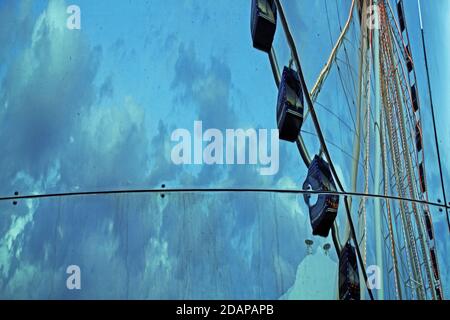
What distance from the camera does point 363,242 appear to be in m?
3.81

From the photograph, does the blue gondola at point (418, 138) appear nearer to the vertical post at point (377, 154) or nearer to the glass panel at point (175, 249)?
the vertical post at point (377, 154)

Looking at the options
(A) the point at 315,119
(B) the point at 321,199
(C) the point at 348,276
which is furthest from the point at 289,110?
(C) the point at 348,276

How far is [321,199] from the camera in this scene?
380cm

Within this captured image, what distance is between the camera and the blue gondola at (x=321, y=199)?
375 centimetres

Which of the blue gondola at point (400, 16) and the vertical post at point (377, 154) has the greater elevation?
the blue gondola at point (400, 16)

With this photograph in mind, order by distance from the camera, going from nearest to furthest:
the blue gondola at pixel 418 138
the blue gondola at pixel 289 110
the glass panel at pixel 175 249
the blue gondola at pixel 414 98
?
the glass panel at pixel 175 249 < the blue gondola at pixel 289 110 < the blue gondola at pixel 418 138 < the blue gondola at pixel 414 98

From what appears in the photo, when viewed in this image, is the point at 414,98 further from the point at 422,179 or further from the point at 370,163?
the point at 370,163

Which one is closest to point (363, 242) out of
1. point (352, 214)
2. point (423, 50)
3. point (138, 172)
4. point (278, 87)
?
point (352, 214)

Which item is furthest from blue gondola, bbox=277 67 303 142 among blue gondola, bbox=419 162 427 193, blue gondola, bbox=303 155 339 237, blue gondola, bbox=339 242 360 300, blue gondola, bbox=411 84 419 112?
blue gondola, bbox=411 84 419 112

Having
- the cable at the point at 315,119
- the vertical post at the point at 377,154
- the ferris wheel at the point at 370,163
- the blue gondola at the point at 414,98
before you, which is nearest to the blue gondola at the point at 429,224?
the ferris wheel at the point at 370,163

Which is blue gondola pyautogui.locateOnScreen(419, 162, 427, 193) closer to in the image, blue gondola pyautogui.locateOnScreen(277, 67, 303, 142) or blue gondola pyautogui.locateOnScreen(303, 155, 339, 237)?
blue gondola pyautogui.locateOnScreen(303, 155, 339, 237)

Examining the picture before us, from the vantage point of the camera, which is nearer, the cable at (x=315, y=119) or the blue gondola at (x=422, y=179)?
the cable at (x=315, y=119)

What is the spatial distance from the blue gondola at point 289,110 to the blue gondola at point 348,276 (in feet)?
1.79
